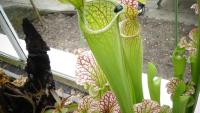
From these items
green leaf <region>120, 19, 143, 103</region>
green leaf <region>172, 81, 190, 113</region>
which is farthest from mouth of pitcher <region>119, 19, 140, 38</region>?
green leaf <region>172, 81, 190, 113</region>

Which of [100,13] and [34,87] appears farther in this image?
[34,87]

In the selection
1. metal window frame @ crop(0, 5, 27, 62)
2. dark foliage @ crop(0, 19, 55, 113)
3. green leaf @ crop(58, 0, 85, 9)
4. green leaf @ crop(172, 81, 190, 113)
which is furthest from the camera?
metal window frame @ crop(0, 5, 27, 62)

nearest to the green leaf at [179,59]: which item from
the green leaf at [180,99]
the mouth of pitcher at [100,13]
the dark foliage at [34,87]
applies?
the green leaf at [180,99]

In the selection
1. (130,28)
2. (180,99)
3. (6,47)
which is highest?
(130,28)

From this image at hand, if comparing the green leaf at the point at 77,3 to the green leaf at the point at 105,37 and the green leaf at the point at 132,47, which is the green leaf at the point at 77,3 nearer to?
the green leaf at the point at 105,37

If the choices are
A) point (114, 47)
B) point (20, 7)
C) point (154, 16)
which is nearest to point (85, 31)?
point (114, 47)

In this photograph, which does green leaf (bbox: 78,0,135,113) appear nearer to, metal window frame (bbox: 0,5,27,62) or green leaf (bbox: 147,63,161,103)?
green leaf (bbox: 147,63,161,103)

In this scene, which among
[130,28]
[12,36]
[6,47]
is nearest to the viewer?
[130,28]

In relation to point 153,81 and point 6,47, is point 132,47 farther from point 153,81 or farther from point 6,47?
point 6,47

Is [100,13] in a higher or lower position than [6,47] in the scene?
higher

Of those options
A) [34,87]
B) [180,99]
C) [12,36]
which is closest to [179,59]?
[180,99]

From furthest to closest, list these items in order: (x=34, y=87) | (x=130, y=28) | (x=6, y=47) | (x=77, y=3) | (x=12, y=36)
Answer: (x=6, y=47), (x=12, y=36), (x=34, y=87), (x=130, y=28), (x=77, y=3)

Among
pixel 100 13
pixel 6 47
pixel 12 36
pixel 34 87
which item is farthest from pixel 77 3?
pixel 6 47
